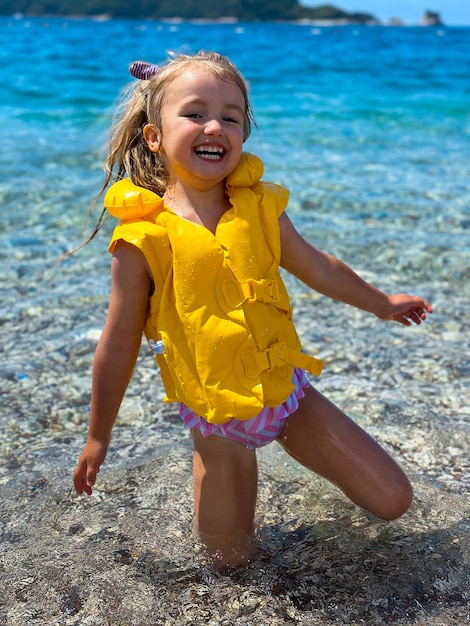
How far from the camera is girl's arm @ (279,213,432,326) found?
2.56 meters

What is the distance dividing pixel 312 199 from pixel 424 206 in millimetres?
1039

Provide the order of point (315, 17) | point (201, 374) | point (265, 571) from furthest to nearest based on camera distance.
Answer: point (315, 17), point (265, 571), point (201, 374)

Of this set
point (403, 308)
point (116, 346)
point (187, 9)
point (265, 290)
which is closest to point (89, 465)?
point (116, 346)

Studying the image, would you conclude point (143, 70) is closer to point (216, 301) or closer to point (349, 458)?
point (216, 301)

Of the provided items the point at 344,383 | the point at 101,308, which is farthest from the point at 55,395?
the point at 344,383

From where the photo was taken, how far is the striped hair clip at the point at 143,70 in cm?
253

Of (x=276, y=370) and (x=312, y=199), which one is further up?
(x=276, y=370)

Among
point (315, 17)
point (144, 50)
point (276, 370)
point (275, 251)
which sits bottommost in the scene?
point (315, 17)

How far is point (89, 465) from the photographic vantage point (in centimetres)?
242

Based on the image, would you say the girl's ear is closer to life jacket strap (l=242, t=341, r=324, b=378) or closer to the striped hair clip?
the striped hair clip

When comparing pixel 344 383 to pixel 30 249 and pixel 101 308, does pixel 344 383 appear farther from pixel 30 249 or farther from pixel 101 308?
pixel 30 249

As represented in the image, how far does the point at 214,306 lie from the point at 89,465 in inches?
26.4

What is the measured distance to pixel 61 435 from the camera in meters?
3.37

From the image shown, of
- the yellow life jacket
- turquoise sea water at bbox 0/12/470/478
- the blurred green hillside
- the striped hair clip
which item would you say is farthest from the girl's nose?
the blurred green hillside
